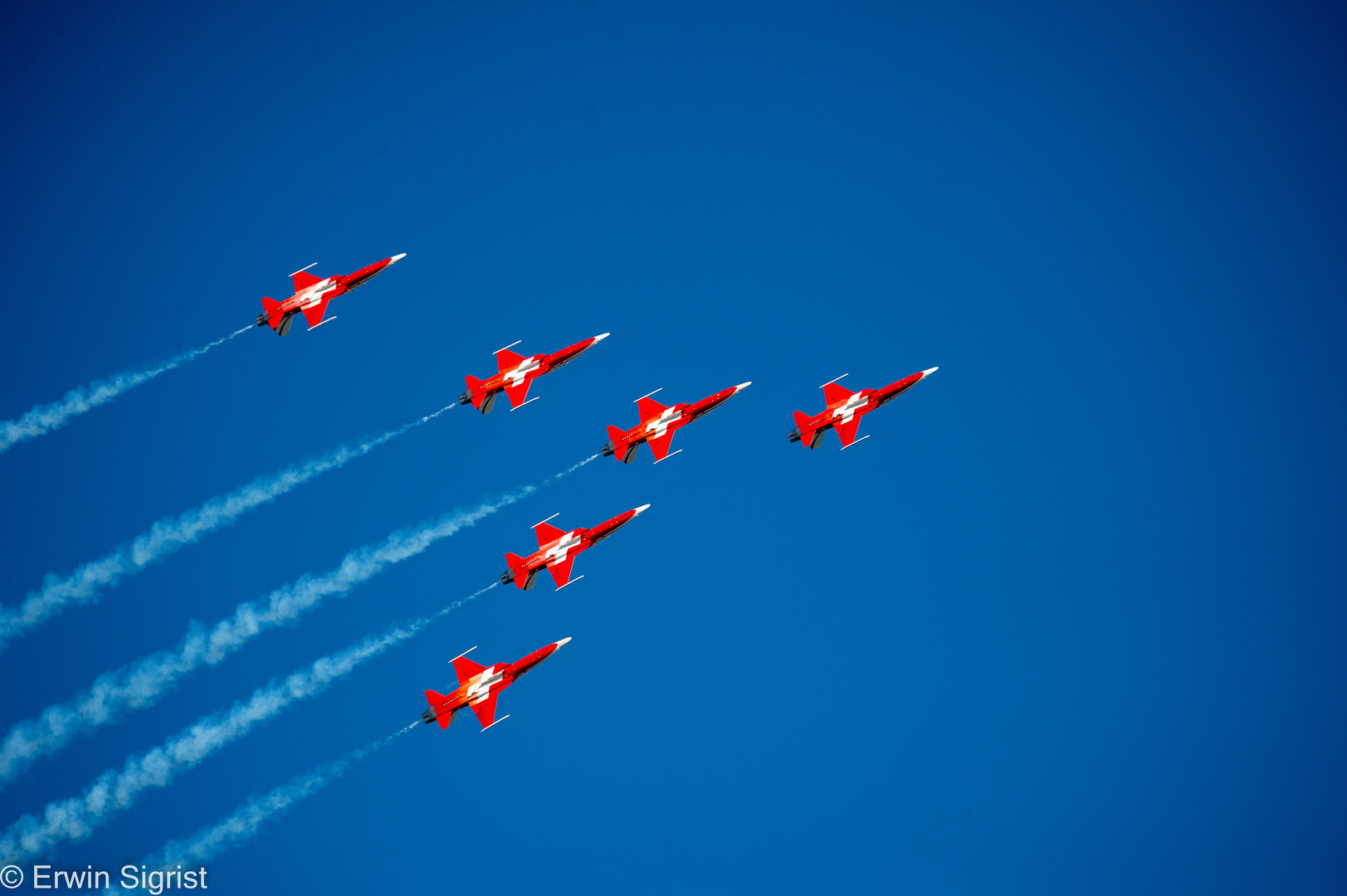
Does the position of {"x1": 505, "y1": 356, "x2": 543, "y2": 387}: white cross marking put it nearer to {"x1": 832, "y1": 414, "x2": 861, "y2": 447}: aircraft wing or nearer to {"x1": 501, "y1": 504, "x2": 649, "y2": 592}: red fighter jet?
{"x1": 501, "y1": 504, "x2": 649, "y2": 592}: red fighter jet

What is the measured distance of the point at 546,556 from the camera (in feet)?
190

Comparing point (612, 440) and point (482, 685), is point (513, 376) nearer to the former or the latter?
point (612, 440)

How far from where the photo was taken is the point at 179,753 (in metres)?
57.2

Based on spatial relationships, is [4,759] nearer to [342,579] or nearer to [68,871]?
[68,871]

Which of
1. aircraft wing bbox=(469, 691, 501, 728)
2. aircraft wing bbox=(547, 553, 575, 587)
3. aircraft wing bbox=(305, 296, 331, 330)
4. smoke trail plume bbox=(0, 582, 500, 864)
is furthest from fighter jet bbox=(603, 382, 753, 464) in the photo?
aircraft wing bbox=(305, 296, 331, 330)

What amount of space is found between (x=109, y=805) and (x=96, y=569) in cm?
1107

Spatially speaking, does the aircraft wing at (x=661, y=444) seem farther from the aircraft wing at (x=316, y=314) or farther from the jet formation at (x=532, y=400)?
the aircraft wing at (x=316, y=314)

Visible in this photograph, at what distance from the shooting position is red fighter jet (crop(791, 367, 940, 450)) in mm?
59875

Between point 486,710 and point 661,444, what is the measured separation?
50.2ft

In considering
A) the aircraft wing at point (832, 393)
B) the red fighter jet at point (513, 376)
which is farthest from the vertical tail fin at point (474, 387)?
the aircraft wing at point (832, 393)

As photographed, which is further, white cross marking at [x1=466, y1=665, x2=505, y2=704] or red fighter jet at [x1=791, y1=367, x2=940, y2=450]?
red fighter jet at [x1=791, y1=367, x2=940, y2=450]

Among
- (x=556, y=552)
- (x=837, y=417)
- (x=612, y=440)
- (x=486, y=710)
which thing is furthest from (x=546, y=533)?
(x=837, y=417)

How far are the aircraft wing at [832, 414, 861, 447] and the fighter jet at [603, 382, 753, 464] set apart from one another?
5.05 meters

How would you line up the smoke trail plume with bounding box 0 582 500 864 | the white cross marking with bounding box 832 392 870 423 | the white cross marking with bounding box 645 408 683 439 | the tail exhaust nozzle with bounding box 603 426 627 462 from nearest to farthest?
the smoke trail plume with bounding box 0 582 500 864 < the tail exhaust nozzle with bounding box 603 426 627 462 < the white cross marking with bounding box 645 408 683 439 < the white cross marking with bounding box 832 392 870 423
